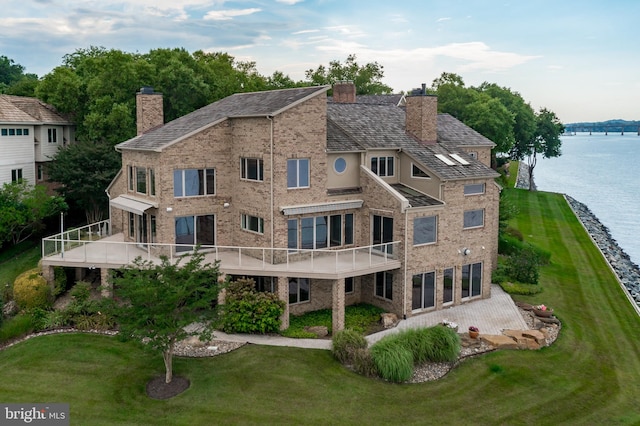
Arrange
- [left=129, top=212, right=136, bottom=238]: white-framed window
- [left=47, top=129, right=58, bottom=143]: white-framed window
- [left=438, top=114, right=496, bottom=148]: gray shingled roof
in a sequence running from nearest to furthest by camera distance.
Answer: [left=129, top=212, right=136, bottom=238]: white-framed window < [left=438, top=114, right=496, bottom=148]: gray shingled roof < [left=47, top=129, right=58, bottom=143]: white-framed window

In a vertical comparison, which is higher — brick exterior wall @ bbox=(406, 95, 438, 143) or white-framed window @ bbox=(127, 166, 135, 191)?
brick exterior wall @ bbox=(406, 95, 438, 143)

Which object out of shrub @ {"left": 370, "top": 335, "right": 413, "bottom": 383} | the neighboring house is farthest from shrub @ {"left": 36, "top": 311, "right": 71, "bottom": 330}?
the neighboring house

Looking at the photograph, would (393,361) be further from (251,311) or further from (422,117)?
(422,117)

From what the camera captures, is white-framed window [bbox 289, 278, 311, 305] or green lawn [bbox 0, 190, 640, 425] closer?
green lawn [bbox 0, 190, 640, 425]

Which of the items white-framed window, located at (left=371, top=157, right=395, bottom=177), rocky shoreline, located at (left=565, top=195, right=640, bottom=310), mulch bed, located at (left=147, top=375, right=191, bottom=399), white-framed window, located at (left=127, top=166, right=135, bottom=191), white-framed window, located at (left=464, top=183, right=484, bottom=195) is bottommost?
rocky shoreline, located at (left=565, top=195, right=640, bottom=310)

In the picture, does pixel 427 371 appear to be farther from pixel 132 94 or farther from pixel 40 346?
pixel 132 94

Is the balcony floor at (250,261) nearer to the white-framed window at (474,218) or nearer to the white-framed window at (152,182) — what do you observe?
the white-framed window at (152,182)

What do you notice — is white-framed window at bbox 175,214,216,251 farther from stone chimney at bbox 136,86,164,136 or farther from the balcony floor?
stone chimney at bbox 136,86,164,136

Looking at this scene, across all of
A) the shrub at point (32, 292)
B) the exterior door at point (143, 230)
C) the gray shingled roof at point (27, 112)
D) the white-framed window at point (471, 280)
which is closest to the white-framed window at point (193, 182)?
the exterior door at point (143, 230)
